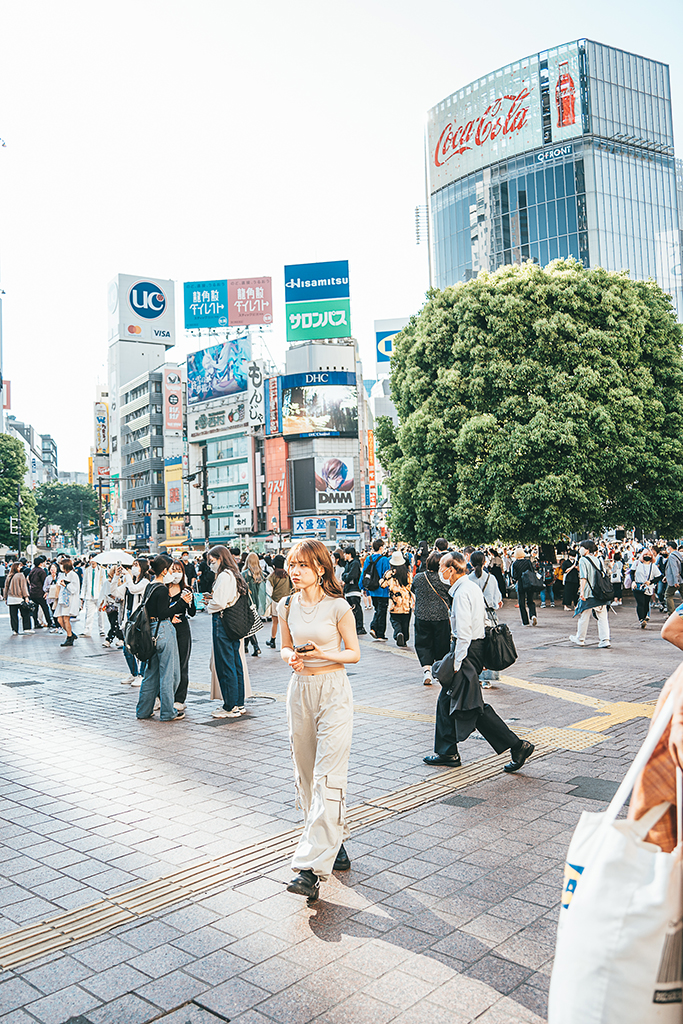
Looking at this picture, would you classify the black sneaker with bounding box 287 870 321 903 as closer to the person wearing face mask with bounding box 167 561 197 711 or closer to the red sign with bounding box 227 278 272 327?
the person wearing face mask with bounding box 167 561 197 711

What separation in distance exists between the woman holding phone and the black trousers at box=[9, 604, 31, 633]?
17.6m

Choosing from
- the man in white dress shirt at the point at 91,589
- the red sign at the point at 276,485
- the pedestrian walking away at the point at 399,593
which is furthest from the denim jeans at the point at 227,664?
the red sign at the point at 276,485

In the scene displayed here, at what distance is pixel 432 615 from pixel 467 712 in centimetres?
398

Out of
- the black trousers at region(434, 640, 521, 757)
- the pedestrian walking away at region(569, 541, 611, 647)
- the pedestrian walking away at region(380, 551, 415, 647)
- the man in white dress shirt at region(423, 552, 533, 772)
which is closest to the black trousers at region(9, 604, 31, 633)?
the pedestrian walking away at region(380, 551, 415, 647)

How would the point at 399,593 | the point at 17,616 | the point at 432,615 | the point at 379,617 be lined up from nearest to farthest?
the point at 432,615
the point at 399,593
the point at 379,617
the point at 17,616

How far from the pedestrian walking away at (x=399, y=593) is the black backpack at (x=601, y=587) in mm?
3221

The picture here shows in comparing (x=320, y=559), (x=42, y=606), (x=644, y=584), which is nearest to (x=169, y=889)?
(x=320, y=559)

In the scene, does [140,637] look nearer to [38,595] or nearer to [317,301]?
[38,595]

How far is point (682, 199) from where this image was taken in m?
115

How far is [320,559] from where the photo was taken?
4363 millimetres

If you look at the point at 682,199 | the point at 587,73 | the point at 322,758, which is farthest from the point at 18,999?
the point at 682,199

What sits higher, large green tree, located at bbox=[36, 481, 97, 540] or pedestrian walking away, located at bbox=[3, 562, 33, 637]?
large green tree, located at bbox=[36, 481, 97, 540]

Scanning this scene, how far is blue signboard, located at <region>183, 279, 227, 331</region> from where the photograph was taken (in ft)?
225

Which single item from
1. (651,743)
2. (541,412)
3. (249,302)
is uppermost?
(249,302)
